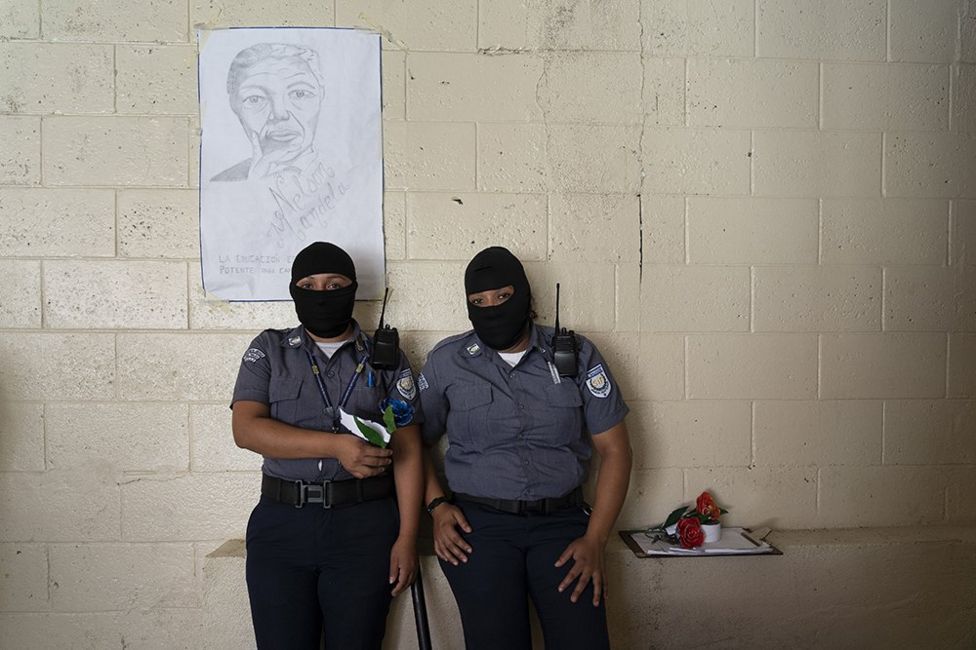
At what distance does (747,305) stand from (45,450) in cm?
253

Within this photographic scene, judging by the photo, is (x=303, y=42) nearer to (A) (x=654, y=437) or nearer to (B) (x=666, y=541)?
(A) (x=654, y=437)

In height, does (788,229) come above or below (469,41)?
below

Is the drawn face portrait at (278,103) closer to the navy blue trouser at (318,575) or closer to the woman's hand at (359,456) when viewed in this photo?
the woman's hand at (359,456)

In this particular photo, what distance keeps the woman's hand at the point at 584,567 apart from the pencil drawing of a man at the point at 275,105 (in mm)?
1549

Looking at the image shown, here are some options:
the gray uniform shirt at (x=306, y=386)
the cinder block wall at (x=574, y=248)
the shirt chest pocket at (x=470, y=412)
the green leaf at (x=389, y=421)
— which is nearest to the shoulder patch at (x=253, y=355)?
the gray uniform shirt at (x=306, y=386)

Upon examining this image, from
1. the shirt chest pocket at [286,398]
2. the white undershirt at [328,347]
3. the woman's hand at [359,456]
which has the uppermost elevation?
the white undershirt at [328,347]

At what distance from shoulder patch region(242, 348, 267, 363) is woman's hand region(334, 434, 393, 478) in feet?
1.34

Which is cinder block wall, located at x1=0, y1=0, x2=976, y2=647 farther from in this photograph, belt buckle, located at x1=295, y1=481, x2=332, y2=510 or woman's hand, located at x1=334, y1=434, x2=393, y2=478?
woman's hand, located at x1=334, y1=434, x2=393, y2=478

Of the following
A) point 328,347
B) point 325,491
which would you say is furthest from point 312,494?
point 328,347

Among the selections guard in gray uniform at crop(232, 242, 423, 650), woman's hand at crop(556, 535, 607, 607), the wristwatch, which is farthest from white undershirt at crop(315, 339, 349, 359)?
woman's hand at crop(556, 535, 607, 607)

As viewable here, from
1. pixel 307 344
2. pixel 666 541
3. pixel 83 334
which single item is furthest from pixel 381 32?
pixel 666 541

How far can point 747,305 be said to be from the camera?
8.34ft

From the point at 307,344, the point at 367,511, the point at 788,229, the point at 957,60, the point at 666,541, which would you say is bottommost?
the point at 666,541

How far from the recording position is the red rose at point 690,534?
2.34 metres
